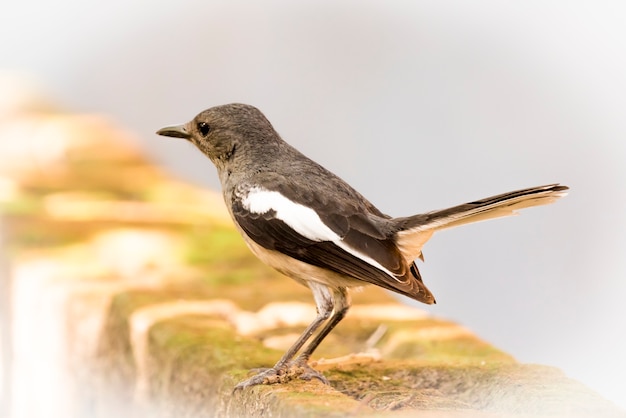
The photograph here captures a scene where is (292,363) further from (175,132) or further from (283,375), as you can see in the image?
(175,132)

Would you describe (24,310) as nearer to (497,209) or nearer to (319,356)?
(319,356)

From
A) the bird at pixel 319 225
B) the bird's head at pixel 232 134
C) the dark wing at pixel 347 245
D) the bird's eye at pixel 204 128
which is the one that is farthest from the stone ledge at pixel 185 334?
the bird's eye at pixel 204 128

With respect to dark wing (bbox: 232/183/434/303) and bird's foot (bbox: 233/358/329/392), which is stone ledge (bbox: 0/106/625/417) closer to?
bird's foot (bbox: 233/358/329/392)

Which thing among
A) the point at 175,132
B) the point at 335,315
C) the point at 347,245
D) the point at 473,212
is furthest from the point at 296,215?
the point at 175,132

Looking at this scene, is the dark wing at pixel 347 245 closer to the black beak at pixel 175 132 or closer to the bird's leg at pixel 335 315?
the bird's leg at pixel 335 315

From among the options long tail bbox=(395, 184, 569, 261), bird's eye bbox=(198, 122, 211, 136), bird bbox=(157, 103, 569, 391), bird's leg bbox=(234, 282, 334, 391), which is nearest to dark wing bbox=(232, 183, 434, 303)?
bird bbox=(157, 103, 569, 391)

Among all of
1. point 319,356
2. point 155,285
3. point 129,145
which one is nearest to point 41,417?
point 155,285

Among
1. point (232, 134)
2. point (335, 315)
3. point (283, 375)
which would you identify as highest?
point (232, 134)

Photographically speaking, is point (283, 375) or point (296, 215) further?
point (296, 215)
